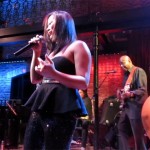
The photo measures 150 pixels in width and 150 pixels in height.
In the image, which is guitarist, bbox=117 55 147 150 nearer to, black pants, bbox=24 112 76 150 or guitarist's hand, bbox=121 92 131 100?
guitarist's hand, bbox=121 92 131 100

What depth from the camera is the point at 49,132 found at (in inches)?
53.4

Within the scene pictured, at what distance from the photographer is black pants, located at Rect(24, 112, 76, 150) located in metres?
1.35

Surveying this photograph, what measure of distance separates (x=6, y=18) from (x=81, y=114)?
7.07m

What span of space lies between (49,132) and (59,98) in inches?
7.2

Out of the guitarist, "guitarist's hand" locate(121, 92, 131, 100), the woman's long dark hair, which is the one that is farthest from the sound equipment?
the woman's long dark hair

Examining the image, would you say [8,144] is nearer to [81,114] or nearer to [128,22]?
[128,22]

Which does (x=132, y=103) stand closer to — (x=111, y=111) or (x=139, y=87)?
(x=139, y=87)

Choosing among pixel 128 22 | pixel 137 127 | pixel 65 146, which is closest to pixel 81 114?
pixel 65 146

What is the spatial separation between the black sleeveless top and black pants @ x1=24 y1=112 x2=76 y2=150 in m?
0.04

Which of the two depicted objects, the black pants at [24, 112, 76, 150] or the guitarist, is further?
the guitarist

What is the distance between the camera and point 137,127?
151 inches

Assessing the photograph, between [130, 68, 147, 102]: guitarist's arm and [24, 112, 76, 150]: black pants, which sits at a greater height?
[130, 68, 147, 102]: guitarist's arm

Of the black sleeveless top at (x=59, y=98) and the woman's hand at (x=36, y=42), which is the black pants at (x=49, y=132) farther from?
the woman's hand at (x=36, y=42)

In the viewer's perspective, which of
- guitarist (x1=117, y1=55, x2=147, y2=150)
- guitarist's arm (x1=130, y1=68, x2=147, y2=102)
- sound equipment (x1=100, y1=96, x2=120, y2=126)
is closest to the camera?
guitarist (x1=117, y1=55, x2=147, y2=150)
